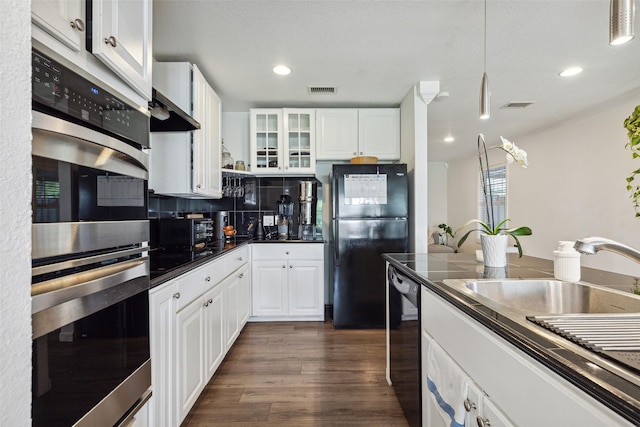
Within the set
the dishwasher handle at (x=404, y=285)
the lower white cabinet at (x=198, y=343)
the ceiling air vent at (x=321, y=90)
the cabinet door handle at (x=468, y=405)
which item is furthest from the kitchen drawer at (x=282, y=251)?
the cabinet door handle at (x=468, y=405)

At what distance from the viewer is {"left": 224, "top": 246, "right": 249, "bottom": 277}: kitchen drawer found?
2.35m

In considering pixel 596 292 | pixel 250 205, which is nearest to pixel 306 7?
pixel 596 292

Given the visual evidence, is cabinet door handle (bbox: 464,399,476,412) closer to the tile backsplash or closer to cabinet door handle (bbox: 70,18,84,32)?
cabinet door handle (bbox: 70,18,84,32)

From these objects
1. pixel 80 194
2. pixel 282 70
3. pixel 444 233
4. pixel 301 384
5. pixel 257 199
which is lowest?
pixel 301 384

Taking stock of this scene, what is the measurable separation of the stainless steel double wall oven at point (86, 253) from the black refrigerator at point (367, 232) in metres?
2.13

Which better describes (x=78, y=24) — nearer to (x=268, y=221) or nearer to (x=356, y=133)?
(x=356, y=133)

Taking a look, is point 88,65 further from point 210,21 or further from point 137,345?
point 210,21

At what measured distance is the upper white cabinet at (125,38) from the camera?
92 cm

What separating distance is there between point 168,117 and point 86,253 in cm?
123

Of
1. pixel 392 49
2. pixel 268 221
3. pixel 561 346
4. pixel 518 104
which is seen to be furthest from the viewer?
pixel 268 221

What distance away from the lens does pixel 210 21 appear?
1952 millimetres

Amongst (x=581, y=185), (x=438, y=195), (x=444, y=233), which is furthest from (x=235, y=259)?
(x=438, y=195)

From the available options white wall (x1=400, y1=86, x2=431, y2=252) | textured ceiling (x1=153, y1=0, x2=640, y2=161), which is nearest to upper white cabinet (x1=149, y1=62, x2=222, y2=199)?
textured ceiling (x1=153, y1=0, x2=640, y2=161)

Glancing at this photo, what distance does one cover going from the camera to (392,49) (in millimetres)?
2279
